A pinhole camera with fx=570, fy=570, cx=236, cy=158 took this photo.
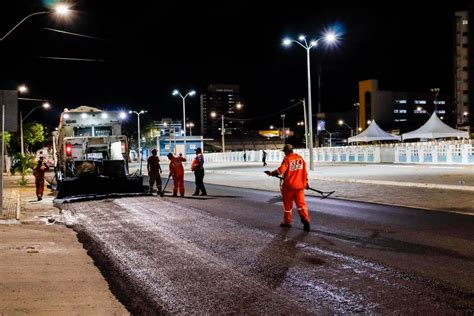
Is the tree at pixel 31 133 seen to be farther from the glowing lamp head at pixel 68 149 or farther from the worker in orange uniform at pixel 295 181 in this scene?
the worker in orange uniform at pixel 295 181

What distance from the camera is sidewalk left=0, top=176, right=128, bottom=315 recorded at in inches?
216

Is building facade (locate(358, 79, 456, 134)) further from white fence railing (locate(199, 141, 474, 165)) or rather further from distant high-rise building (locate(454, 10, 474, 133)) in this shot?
white fence railing (locate(199, 141, 474, 165))

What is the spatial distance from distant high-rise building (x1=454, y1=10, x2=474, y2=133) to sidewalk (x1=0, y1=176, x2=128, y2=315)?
9594cm

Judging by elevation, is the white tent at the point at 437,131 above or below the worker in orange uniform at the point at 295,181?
above

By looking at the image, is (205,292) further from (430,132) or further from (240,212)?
(430,132)

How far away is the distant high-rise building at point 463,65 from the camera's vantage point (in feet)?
316

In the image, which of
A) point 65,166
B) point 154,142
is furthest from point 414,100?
point 65,166

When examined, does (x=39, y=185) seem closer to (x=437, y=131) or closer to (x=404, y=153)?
(x=404, y=153)

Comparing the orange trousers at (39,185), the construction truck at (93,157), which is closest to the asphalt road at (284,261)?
the construction truck at (93,157)

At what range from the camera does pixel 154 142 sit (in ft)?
349

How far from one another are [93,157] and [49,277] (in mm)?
15553

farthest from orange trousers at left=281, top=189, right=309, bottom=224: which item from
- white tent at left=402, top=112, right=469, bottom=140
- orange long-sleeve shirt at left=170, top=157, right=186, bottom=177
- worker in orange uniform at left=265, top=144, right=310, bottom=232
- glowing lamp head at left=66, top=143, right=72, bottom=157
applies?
white tent at left=402, top=112, right=469, bottom=140

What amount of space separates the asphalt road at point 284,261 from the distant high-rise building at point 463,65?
91.5 meters

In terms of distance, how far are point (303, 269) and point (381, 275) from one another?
98 centimetres
